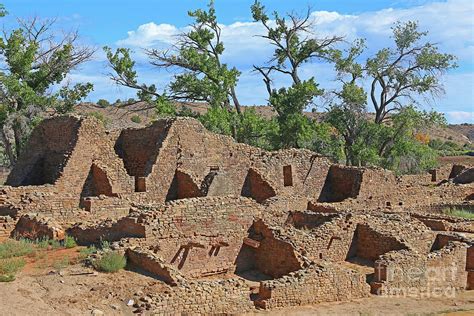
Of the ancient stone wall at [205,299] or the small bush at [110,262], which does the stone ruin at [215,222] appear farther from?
the small bush at [110,262]

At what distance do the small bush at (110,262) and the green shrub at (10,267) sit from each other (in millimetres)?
1443

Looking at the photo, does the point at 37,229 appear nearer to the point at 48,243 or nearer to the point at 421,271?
the point at 48,243

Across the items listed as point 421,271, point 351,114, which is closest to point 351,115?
point 351,114

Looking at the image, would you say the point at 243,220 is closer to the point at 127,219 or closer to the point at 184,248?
the point at 184,248

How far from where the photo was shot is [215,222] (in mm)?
13477

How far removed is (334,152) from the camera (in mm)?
33219

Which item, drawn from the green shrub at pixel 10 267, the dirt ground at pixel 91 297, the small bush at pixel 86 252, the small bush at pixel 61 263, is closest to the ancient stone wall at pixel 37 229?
the dirt ground at pixel 91 297

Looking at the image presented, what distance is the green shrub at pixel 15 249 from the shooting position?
1205 cm

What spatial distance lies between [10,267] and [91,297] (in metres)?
2.03

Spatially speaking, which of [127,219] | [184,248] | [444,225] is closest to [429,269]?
[444,225]

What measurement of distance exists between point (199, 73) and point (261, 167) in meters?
12.5

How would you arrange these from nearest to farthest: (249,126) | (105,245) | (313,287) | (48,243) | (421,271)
A: (105,245)
(313,287)
(48,243)
(421,271)
(249,126)

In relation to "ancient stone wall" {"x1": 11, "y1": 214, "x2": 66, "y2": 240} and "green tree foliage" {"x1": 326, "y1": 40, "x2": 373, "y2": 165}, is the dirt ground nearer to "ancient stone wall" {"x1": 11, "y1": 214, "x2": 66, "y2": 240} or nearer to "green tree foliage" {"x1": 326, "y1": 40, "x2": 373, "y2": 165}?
"ancient stone wall" {"x1": 11, "y1": 214, "x2": 66, "y2": 240}

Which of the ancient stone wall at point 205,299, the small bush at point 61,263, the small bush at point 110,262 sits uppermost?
the small bush at point 110,262
